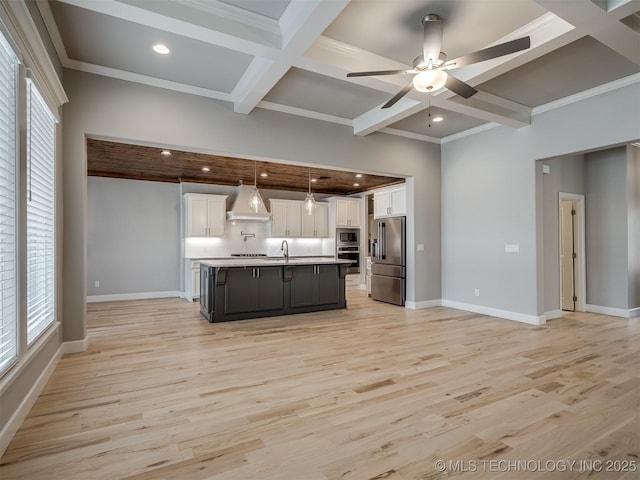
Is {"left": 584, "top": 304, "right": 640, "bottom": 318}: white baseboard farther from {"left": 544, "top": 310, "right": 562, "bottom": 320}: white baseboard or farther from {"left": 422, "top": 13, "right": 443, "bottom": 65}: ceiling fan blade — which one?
{"left": 422, "top": 13, "right": 443, "bottom": 65}: ceiling fan blade

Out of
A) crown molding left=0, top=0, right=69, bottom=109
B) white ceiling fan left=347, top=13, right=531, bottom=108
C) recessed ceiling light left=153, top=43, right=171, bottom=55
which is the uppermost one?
recessed ceiling light left=153, top=43, right=171, bottom=55

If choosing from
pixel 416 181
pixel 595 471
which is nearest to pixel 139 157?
pixel 416 181

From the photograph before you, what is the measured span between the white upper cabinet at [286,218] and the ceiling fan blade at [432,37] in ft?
19.8

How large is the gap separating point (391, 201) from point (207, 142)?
3.93 metres

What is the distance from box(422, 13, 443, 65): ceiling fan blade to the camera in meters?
2.64

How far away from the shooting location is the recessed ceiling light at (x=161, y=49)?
3293mm

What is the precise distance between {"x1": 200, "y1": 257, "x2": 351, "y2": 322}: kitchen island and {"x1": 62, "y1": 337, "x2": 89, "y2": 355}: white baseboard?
5.46 feet

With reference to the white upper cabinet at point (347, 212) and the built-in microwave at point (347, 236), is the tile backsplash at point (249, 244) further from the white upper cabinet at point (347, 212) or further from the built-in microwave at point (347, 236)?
the white upper cabinet at point (347, 212)

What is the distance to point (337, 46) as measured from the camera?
132 inches

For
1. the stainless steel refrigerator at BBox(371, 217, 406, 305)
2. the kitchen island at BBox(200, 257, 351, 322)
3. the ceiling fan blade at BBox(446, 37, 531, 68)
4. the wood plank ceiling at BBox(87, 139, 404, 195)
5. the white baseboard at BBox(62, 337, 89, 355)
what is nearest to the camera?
the ceiling fan blade at BBox(446, 37, 531, 68)

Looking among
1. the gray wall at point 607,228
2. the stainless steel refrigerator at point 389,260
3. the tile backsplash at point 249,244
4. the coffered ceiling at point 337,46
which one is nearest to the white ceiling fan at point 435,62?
the coffered ceiling at point 337,46

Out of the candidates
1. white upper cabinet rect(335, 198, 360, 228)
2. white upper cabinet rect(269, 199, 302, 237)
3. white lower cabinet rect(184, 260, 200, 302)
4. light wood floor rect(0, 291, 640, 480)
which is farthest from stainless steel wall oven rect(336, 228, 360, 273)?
light wood floor rect(0, 291, 640, 480)

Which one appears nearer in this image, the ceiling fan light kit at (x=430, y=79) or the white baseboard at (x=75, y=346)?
the ceiling fan light kit at (x=430, y=79)

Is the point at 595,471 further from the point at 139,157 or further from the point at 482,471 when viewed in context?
the point at 139,157
